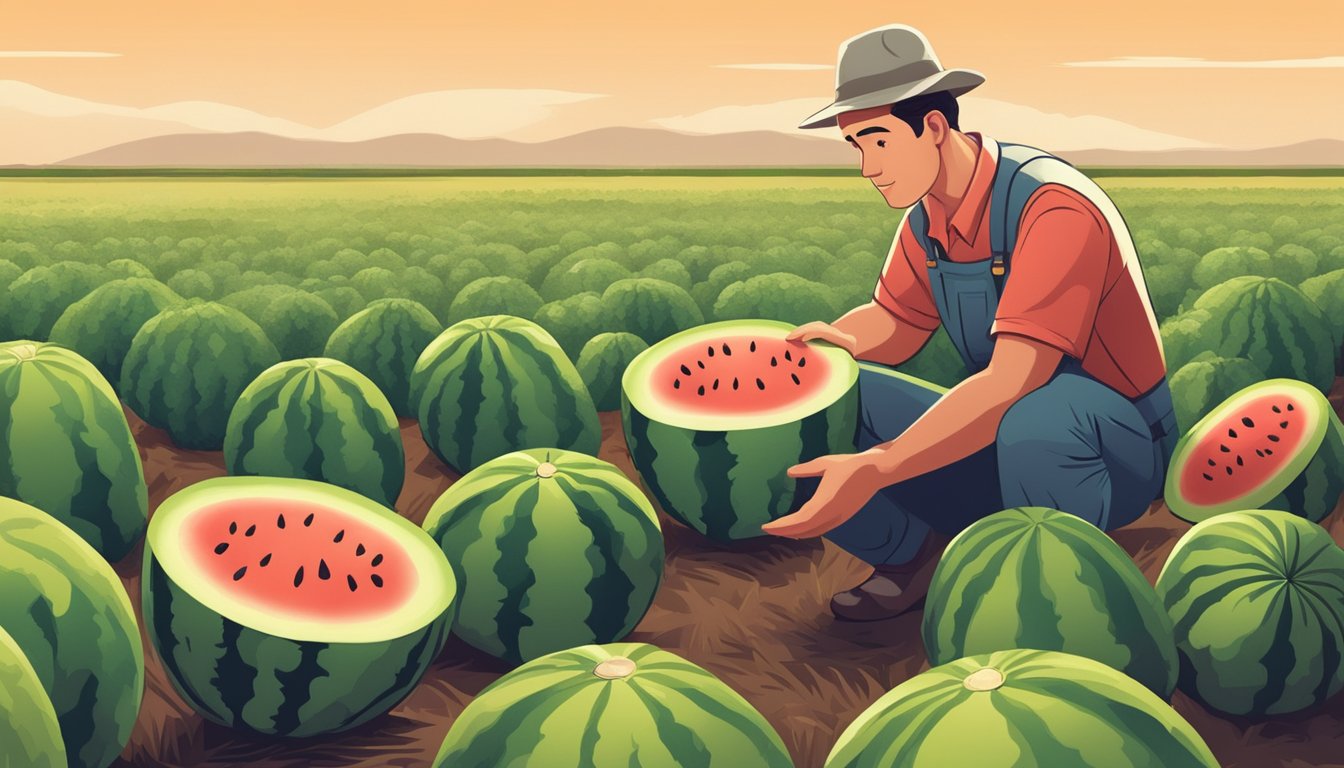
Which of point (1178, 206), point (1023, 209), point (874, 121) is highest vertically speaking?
point (874, 121)

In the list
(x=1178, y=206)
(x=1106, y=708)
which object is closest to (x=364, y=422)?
(x=1106, y=708)

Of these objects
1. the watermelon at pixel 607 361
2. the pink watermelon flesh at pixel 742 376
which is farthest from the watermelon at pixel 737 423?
the watermelon at pixel 607 361

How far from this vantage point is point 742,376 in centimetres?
552

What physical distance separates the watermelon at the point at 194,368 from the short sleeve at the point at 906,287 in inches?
122

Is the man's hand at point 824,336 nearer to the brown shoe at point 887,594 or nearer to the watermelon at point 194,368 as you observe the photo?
the brown shoe at point 887,594

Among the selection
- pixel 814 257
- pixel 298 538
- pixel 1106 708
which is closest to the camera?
pixel 1106 708

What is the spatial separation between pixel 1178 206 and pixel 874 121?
569 inches

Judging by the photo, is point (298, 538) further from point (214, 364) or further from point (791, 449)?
point (214, 364)

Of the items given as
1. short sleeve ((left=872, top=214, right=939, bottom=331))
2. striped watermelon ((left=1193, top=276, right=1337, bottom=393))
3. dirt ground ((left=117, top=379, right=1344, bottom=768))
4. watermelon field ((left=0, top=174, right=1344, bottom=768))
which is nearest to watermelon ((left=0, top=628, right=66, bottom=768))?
watermelon field ((left=0, top=174, right=1344, bottom=768))

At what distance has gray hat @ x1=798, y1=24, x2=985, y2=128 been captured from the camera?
15.3ft

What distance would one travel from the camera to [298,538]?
4027 millimetres

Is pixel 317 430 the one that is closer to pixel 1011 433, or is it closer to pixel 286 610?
pixel 286 610

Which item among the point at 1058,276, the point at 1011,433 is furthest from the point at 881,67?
the point at 1011,433

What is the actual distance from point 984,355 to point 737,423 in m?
0.97
